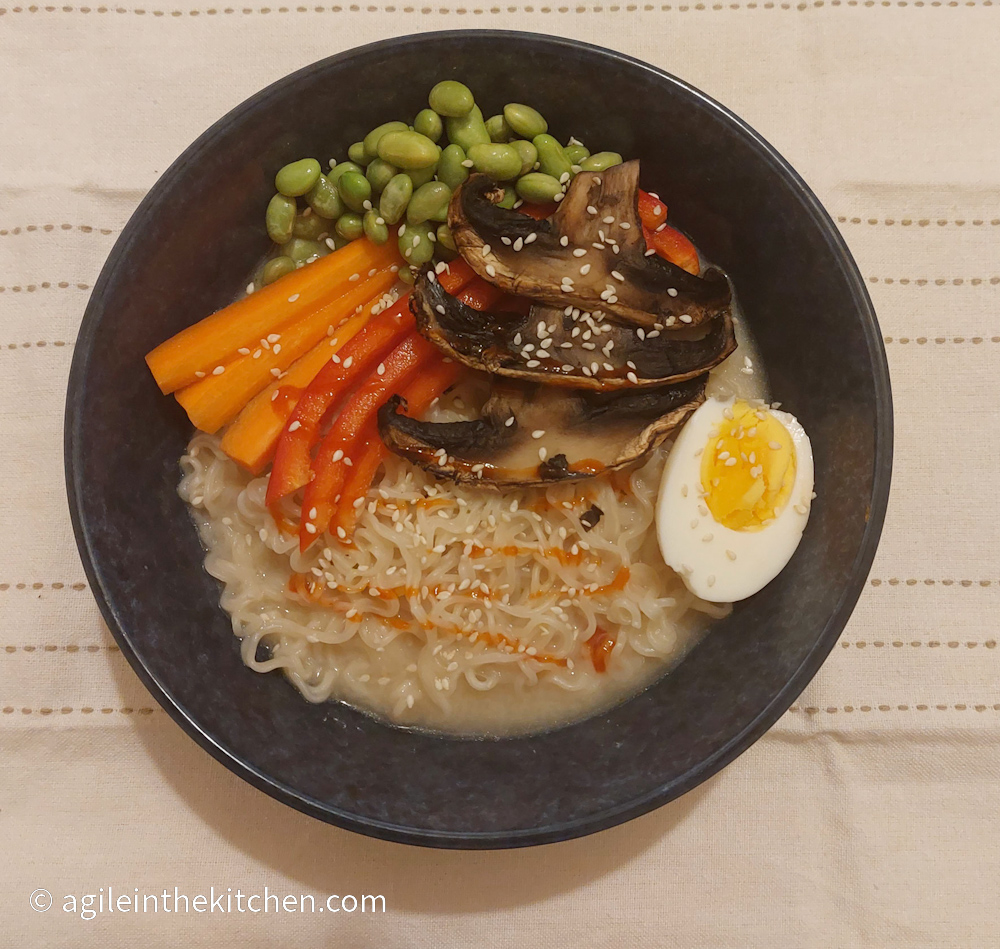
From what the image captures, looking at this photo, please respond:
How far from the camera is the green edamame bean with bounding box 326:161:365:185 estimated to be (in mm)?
1845

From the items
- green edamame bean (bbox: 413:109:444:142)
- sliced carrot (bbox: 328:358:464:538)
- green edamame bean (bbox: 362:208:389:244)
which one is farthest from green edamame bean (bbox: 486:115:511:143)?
sliced carrot (bbox: 328:358:464:538)

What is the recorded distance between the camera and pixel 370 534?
185cm

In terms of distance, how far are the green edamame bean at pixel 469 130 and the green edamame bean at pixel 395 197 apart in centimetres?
16

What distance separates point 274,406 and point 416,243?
54 centimetres

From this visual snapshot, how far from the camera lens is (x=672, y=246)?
1887 millimetres

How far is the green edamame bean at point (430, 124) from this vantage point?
177 centimetres

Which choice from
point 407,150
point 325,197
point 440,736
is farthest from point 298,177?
point 440,736

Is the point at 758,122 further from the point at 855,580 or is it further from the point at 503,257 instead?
the point at 855,580

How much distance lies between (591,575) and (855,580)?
0.61 meters

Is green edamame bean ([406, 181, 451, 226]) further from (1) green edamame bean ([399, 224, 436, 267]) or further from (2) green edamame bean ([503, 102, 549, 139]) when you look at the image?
(2) green edamame bean ([503, 102, 549, 139])

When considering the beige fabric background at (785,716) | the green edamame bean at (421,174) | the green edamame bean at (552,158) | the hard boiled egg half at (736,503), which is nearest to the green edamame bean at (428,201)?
the green edamame bean at (421,174)

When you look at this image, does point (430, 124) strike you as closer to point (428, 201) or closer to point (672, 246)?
point (428, 201)

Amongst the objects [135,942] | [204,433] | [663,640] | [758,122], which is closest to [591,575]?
[663,640]

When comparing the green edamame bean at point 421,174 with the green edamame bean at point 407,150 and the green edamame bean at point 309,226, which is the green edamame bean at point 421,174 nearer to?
the green edamame bean at point 407,150
